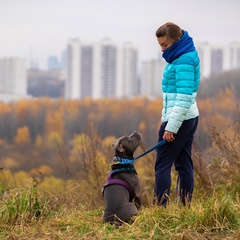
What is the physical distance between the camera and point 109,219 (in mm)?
3797

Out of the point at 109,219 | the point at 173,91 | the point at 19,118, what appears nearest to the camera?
the point at 109,219

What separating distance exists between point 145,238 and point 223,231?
0.49 m

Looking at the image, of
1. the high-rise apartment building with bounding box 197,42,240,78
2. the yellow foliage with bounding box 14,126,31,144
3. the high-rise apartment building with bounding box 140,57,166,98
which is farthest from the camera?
the high-rise apartment building with bounding box 140,57,166,98

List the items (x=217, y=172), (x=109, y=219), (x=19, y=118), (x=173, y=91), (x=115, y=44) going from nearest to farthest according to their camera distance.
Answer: (x=109, y=219)
(x=173, y=91)
(x=217, y=172)
(x=19, y=118)
(x=115, y=44)

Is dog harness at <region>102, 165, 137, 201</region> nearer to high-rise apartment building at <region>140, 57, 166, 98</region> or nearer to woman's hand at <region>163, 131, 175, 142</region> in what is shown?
woman's hand at <region>163, 131, 175, 142</region>

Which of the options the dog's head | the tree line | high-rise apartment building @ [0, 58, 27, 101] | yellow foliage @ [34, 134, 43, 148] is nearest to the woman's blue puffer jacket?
the dog's head

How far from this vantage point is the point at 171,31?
406 centimetres

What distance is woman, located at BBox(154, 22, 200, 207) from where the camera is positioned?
3.98 metres

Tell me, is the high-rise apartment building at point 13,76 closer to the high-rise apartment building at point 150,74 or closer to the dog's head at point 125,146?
the high-rise apartment building at point 150,74

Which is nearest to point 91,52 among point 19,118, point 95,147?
point 19,118

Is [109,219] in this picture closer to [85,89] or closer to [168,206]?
[168,206]

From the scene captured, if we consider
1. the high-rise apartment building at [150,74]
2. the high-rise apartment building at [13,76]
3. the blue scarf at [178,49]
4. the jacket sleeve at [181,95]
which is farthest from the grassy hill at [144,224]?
the high-rise apartment building at [13,76]

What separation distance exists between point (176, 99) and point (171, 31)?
1.62 feet

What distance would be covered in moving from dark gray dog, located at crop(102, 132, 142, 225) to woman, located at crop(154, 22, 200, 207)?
9.2 inches
